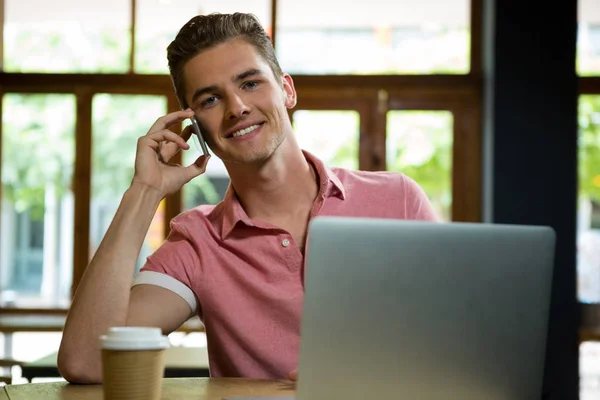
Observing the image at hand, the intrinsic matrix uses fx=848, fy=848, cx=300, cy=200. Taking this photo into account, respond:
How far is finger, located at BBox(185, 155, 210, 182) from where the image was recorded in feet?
6.32

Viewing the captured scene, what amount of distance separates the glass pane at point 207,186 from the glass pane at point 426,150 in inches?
46.9

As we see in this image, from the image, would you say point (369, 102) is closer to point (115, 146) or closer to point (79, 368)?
point (115, 146)

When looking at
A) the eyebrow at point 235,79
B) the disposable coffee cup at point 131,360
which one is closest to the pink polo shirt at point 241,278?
the eyebrow at point 235,79

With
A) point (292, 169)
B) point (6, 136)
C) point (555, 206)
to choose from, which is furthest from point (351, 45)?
point (292, 169)

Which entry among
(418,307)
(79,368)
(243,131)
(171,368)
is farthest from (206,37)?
(171,368)

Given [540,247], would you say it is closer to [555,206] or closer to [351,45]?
[555,206]

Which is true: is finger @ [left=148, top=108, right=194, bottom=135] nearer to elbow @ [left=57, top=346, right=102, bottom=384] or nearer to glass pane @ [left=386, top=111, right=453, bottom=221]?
elbow @ [left=57, top=346, right=102, bottom=384]

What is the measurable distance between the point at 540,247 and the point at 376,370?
0.26m

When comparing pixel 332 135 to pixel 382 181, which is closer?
pixel 382 181

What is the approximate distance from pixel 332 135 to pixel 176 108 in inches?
44.6

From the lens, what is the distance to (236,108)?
184cm

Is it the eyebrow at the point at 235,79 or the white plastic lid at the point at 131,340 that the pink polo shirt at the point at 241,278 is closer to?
the eyebrow at the point at 235,79

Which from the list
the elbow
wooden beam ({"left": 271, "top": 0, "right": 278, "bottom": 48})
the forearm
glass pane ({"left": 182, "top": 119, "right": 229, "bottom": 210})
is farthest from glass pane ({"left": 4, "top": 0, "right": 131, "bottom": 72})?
the elbow

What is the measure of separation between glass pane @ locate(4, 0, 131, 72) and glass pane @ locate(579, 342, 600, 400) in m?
3.81
